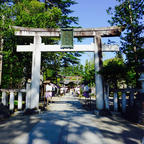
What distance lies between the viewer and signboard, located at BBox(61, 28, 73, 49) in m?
7.17

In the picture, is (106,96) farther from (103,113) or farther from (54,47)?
(54,47)

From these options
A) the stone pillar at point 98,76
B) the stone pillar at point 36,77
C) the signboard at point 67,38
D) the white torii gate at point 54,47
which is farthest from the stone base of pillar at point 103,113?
the signboard at point 67,38

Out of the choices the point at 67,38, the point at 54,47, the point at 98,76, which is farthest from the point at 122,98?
the point at 54,47

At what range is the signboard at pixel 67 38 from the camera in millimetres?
7168

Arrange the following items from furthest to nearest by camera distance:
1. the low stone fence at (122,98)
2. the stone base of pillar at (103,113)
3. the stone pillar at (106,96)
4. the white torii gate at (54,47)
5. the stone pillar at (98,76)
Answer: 1. the white torii gate at (54,47)
2. the stone pillar at (98,76)
3. the stone pillar at (106,96)
4. the stone base of pillar at (103,113)
5. the low stone fence at (122,98)

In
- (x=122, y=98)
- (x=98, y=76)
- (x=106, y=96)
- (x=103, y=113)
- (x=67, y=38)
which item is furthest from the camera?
(x=67, y=38)

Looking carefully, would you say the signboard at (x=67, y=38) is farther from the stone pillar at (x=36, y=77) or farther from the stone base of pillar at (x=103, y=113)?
the stone base of pillar at (x=103, y=113)

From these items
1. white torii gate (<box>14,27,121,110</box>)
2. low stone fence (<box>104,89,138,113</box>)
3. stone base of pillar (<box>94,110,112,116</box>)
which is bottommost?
stone base of pillar (<box>94,110,112,116</box>)

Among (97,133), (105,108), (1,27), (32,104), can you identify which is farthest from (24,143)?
(1,27)

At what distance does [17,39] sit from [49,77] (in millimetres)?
13545

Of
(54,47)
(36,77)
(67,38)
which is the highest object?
(67,38)

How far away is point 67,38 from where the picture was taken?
7.26m

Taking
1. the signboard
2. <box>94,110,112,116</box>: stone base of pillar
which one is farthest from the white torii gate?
<box>94,110,112,116</box>: stone base of pillar

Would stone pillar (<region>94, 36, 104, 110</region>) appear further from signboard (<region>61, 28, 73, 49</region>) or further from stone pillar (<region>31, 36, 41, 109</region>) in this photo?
stone pillar (<region>31, 36, 41, 109</region>)
